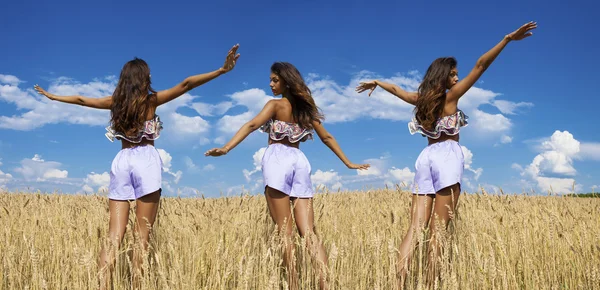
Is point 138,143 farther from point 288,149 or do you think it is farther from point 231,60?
point 288,149

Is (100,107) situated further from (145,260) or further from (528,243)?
(528,243)

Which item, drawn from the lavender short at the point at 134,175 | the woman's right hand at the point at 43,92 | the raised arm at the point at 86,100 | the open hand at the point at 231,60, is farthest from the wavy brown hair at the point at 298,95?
the woman's right hand at the point at 43,92

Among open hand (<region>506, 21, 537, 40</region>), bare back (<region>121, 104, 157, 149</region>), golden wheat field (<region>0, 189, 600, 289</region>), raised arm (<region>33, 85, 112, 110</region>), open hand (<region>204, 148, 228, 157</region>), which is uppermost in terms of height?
open hand (<region>506, 21, 537, 40</region>)

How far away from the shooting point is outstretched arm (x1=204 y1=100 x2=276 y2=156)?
447 centimetres

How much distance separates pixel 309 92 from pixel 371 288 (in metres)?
2.05

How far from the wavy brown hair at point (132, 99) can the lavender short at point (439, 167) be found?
286 cm

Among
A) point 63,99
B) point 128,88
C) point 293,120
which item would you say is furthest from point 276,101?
point 63,99

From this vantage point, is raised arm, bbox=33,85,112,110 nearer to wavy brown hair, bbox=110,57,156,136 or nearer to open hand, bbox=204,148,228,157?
wavy brown hair, bbox=110,57,156,136

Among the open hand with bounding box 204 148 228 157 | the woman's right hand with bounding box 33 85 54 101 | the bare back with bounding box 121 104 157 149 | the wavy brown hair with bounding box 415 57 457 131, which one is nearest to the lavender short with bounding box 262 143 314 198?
the open hand with bounding box 204 148 228 157

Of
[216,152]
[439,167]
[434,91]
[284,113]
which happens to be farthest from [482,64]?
[216,152]

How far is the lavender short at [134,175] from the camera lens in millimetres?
4598

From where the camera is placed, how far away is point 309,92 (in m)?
4.84

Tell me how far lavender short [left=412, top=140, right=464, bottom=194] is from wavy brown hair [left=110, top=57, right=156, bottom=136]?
286 centimetres

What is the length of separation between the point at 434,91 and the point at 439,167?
80cm
